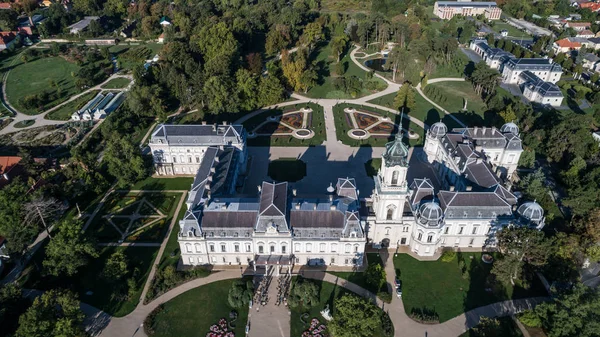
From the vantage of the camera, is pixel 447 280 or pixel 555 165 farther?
pixel 555 165

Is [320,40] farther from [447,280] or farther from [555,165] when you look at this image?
[447,280]

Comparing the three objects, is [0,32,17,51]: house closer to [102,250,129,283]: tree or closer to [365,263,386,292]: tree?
[102,250,129,283]: tree

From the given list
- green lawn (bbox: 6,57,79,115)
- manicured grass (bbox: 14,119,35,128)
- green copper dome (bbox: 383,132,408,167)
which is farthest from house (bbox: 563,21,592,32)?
manicured grass (bbox: 14,119,35,128)

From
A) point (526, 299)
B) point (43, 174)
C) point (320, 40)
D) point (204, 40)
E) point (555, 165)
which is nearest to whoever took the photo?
point (526, 299)

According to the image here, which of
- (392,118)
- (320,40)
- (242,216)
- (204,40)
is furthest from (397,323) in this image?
(320,40)

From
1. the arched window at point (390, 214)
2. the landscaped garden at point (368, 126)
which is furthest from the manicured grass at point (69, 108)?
the arched window at point (390, 214)

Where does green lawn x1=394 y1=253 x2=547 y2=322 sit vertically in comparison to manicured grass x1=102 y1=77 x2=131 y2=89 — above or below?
below
